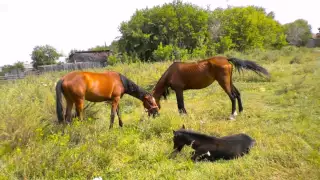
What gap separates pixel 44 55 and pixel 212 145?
60527mm

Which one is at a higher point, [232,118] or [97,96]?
[97,96]

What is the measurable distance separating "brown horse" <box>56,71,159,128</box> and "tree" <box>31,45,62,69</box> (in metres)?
55.2

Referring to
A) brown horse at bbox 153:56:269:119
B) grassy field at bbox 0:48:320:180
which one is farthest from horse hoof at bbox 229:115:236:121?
brown horse at bbox 153:56:269:119

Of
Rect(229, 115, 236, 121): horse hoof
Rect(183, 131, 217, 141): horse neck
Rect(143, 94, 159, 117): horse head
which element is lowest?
Rect(229, 115, 236, 121): horse hoof

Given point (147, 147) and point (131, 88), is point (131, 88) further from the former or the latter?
point (147, 147)

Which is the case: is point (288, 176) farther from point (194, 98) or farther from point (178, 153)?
point (194, 98)

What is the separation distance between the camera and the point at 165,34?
33.9 m

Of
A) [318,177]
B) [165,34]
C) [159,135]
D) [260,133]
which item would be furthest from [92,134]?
[165,34]

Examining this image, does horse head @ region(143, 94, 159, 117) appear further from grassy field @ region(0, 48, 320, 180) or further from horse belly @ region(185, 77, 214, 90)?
horse belly @ region(185, 77, 214, 90)

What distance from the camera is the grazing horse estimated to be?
4391 mm

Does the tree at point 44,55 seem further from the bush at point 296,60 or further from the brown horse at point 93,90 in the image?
the brown horse at point 93,90

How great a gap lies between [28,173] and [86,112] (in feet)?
11.0

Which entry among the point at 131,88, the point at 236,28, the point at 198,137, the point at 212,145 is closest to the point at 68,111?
the point at 131,88

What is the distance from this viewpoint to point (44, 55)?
5825 centimetres
